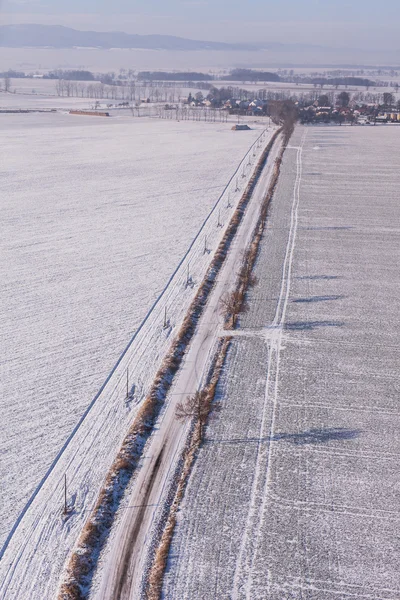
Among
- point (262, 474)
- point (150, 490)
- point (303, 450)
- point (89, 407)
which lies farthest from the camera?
point (89, 407)

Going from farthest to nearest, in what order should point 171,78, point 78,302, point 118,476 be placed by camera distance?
point 171,78, point 78,302, point 118,476

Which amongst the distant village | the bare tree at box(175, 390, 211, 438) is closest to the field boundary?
the bare tree at box(175, 390, 211, 438)

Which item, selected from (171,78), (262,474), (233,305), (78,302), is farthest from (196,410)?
(171,78)

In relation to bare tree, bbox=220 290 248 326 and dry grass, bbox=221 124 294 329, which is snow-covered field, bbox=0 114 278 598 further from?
dry grass, bbox=221 124 294 329

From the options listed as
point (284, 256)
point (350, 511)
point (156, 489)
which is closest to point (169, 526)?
point (156, 489)

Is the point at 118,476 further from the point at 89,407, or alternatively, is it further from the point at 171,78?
the point at 171,78

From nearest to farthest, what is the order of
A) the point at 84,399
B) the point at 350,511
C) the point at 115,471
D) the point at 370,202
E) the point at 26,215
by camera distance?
the point at 350,511 → the point at 115,471 → the point at 84,399 → the point at 26,215 → the point at 370,202

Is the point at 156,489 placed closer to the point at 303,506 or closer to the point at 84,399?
the point at 303,506
